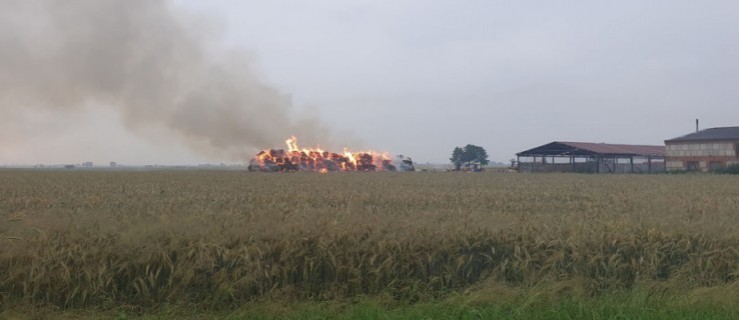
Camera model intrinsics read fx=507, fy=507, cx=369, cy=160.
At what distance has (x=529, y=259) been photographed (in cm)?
666

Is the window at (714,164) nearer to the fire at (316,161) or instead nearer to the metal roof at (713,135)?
the metal roof at (713,135)

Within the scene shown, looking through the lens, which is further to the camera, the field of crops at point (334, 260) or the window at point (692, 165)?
the window at point (692, 165)

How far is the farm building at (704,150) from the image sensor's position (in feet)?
191

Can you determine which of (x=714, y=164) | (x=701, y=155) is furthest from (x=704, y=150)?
(x=714, y=164)

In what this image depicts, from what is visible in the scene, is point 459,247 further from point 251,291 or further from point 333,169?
point 333,169

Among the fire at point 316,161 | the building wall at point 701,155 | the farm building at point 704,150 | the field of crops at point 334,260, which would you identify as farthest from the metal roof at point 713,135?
the field of crops at point 334,260

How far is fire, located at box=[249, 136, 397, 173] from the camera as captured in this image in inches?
2490

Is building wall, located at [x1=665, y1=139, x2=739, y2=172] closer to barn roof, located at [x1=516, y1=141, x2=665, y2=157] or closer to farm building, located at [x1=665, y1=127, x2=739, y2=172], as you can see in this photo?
farm building, located at [x1=665, y1=127, x2=739, y2=172]

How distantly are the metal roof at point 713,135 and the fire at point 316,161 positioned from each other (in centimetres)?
3742

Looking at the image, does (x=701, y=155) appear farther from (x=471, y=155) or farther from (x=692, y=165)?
(x=471, y=155)

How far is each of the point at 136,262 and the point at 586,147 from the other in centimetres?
6525

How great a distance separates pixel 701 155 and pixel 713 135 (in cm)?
500

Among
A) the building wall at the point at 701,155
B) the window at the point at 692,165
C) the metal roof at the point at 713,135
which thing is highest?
the metal roof at the point at 713,135

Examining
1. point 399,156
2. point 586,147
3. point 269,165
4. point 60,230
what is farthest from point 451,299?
point 399,156
